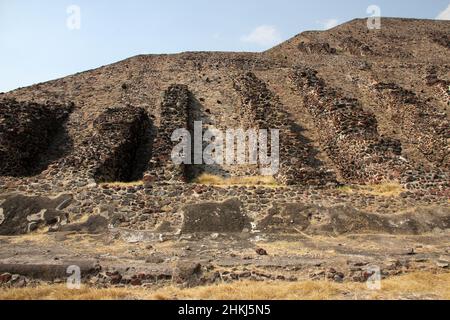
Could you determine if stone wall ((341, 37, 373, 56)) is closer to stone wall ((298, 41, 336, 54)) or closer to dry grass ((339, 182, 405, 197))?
stone wall ((298, 41, 336, 54))

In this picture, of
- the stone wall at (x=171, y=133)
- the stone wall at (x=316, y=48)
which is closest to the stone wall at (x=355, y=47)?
the stone wall at (x=316, y=48)

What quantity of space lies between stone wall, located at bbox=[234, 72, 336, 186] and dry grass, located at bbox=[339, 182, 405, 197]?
3.18ft

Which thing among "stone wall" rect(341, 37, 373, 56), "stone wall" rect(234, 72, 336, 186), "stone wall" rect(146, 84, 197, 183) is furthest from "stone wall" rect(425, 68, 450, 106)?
"stone wall" rect(146, 84, 197, 183)

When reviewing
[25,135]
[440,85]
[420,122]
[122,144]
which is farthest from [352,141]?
[25,135]

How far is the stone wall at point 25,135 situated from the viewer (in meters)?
18.1

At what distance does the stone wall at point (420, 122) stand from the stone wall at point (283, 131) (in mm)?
6335

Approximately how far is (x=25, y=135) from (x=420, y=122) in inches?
854

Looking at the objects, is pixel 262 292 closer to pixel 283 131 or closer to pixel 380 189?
pixel 380 189

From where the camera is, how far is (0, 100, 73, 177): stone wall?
18094 mm

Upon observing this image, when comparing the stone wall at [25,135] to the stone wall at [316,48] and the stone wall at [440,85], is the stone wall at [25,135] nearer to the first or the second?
the stone wall at [316,48]
